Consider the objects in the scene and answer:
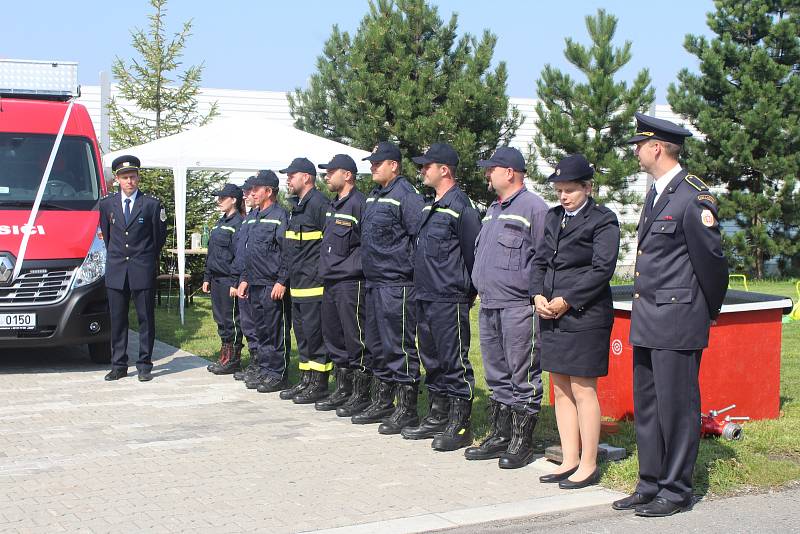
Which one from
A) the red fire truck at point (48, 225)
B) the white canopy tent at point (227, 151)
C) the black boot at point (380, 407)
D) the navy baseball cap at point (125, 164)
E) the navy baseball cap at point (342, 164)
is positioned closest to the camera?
the black boot at point (380, 407)

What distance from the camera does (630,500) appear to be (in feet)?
18.4

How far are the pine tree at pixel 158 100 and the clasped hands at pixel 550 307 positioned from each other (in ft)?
46.3

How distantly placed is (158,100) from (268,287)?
1159cm

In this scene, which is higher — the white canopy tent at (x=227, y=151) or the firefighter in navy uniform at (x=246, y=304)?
the white canopy tent at (x=227, y=151)

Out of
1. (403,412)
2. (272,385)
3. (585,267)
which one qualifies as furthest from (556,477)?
(272,385)

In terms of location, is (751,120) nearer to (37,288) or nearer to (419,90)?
(419,90)

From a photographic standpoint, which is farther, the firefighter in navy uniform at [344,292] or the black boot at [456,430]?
the firefighter in navy uniform at [344,292]

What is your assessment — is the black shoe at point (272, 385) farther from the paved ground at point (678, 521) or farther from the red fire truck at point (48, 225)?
the paved ground at point (678, 521)

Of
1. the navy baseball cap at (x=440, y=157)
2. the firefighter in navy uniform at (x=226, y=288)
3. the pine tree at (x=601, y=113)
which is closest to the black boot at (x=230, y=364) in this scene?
the firefighter in navy uniform at (x=226, y=288)

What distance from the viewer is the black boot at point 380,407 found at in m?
8.02

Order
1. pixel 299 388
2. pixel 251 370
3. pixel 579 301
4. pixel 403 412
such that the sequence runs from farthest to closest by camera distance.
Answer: pixel 251 370 → pixel 299 388 → pixel 403 412 → pixel 579 301

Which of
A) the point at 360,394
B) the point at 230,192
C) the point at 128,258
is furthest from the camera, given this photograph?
the point at 230,192

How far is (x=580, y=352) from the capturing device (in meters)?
→ 5.98

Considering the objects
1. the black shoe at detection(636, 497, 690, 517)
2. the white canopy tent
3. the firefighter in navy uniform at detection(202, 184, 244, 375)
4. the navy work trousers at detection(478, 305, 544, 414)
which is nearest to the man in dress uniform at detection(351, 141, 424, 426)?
the navy work trousers at detection(478, 305, 544, 414)
